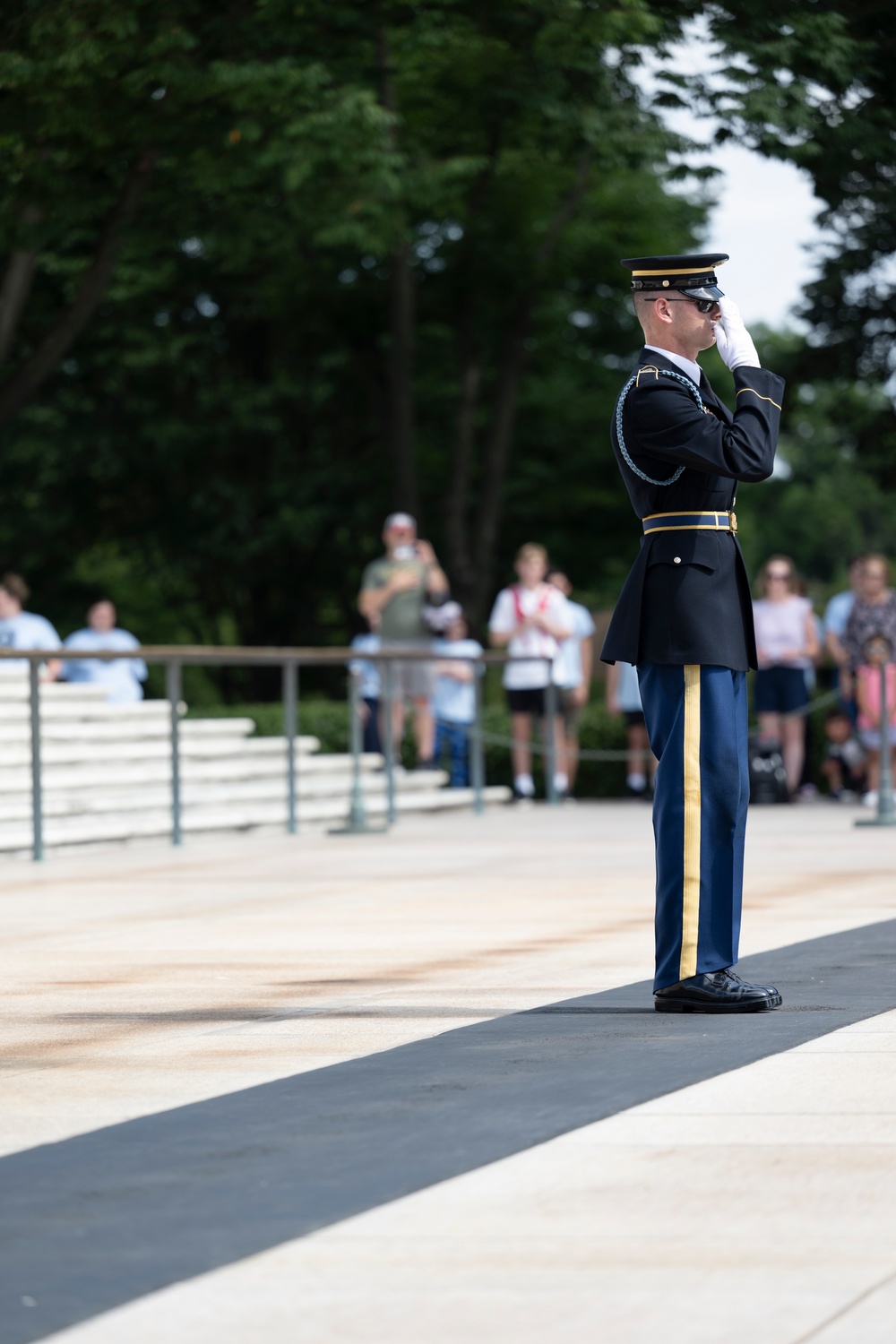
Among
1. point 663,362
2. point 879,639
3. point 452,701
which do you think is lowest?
point 452,701

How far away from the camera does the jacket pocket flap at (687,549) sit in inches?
248

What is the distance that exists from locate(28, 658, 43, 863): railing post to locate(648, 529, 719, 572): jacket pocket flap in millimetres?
6920

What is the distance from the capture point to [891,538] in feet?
273

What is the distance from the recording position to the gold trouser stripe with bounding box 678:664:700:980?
6.26 m

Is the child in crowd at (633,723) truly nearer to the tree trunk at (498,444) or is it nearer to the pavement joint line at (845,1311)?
the tree trunk at (498,444)

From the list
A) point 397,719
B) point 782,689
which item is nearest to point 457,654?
point 397,719

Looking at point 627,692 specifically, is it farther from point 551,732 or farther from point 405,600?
point 405,600

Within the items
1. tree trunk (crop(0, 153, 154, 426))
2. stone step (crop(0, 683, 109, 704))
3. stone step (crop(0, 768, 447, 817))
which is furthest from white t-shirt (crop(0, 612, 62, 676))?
tree trunk (crop(0, 153, 154, 426))

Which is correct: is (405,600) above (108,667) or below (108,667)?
above

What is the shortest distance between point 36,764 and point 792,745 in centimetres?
716

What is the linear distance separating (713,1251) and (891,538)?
81.1 m

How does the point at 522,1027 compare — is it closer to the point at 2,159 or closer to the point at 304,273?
the point at 2,159

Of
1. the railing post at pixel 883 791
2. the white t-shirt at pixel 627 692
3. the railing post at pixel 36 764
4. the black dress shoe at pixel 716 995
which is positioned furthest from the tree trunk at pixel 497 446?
the black dress shoe at pixel 716 995

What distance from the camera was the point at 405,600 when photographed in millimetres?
17562
